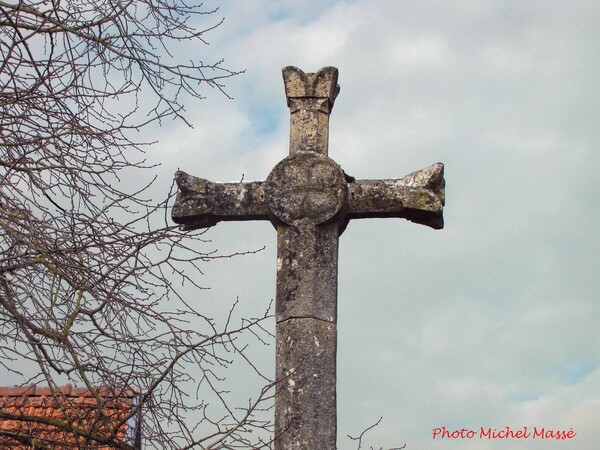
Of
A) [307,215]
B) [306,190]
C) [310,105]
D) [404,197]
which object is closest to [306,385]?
[307,215]

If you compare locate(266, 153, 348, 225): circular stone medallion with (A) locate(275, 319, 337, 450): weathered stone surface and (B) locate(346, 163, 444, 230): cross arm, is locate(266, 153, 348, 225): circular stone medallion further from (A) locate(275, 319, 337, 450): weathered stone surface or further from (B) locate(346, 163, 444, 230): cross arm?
(A) locate(275, 319, 337, 450): weathered stone surface

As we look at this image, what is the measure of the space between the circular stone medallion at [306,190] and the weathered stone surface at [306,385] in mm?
528

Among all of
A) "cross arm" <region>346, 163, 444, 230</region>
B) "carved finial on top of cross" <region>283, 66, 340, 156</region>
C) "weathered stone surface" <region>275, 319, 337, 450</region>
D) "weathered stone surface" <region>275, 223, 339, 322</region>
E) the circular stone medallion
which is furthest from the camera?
"carved finial on top of cross" <region>283, 66, 340, 156</region>

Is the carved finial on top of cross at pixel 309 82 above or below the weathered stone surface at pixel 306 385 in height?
above

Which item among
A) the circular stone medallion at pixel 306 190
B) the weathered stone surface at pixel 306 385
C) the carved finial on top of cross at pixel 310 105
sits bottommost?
the weathered stone surface at pixel 306 385

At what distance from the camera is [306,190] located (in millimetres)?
4969

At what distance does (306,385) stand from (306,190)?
941 millimetres

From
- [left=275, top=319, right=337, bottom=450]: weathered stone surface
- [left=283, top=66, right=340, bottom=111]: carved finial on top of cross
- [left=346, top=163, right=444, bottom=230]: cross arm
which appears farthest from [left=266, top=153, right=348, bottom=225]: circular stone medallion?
[left=275, top=319, right=337, bottom=450]: weathered stone surface

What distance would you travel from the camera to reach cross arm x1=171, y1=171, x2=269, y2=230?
513 cm

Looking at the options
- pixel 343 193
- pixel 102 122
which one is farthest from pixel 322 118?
pixel 102 122

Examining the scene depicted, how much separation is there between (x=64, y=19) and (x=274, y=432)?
2.44 m

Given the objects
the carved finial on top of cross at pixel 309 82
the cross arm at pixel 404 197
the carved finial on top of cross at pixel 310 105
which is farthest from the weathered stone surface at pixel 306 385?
the carved finial on top of cross at pixel 309 82

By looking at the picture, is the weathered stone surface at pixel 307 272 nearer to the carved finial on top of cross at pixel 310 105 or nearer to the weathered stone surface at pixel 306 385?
the weathered stone surface at pixel 306 385

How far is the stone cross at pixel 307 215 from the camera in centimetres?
464
